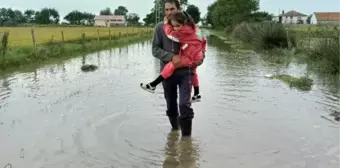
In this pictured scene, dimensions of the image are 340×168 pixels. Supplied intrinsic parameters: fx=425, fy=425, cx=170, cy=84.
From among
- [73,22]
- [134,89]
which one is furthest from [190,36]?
[73,22]

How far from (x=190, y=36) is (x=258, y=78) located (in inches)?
317

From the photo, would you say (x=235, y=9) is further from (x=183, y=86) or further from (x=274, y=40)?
(x=183, y=86)

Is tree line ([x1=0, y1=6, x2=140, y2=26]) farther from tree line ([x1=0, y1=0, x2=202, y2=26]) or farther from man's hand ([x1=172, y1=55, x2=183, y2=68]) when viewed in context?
man's hand ([x1=172, y1=55, x2=183, y2=68])

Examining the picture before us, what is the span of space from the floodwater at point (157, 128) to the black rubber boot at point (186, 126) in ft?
0.40

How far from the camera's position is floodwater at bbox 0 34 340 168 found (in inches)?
209

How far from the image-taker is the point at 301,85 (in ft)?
37.8

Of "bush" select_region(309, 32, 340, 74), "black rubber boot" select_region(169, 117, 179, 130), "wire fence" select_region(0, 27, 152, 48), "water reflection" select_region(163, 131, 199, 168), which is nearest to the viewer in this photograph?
"water reflection" select_region(163, 131, 199, 168)

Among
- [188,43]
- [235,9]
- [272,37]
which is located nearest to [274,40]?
[272,37]

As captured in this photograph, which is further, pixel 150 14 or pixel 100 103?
pixel 150 14

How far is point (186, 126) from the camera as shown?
6.03m

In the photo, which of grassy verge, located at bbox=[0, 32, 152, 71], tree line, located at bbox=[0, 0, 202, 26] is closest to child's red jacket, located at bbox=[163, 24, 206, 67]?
grassy verge, located at bbox=[0, 32, 152, 71]

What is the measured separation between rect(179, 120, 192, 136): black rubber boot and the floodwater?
12 centimetres

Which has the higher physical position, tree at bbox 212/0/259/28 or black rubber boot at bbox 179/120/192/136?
tree at bbox 212/0/259/28

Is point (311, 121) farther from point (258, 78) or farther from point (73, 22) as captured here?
point (73, 22)
